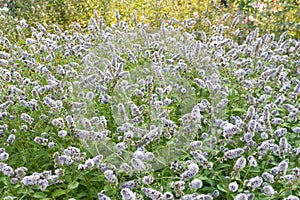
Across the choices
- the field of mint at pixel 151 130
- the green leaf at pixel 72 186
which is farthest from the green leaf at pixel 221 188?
the green leaf at pixel 72 186

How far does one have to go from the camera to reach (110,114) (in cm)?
314

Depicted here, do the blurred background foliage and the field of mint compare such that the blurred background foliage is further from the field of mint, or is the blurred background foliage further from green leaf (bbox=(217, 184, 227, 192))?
green leaf (bbox=(217, 184, 227, 192))

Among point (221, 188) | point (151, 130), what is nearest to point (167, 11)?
point (151, 130)

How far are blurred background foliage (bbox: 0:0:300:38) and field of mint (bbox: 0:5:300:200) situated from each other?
2.22 meters

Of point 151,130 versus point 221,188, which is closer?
point 221,188

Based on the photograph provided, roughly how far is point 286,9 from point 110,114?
389cm

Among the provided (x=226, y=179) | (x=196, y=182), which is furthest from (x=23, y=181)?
(x=226, y=179)

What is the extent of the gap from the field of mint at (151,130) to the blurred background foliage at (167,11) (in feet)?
7.30

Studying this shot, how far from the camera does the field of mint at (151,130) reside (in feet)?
7.73

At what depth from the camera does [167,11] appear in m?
7.01

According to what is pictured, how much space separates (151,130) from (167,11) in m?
4.75

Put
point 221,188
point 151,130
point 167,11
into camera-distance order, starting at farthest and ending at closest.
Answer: point 167,11
point 151,130
point 221,188

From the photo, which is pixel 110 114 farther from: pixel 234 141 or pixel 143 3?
pixel 143 3

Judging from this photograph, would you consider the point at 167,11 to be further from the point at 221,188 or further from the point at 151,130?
the point at 221,188
